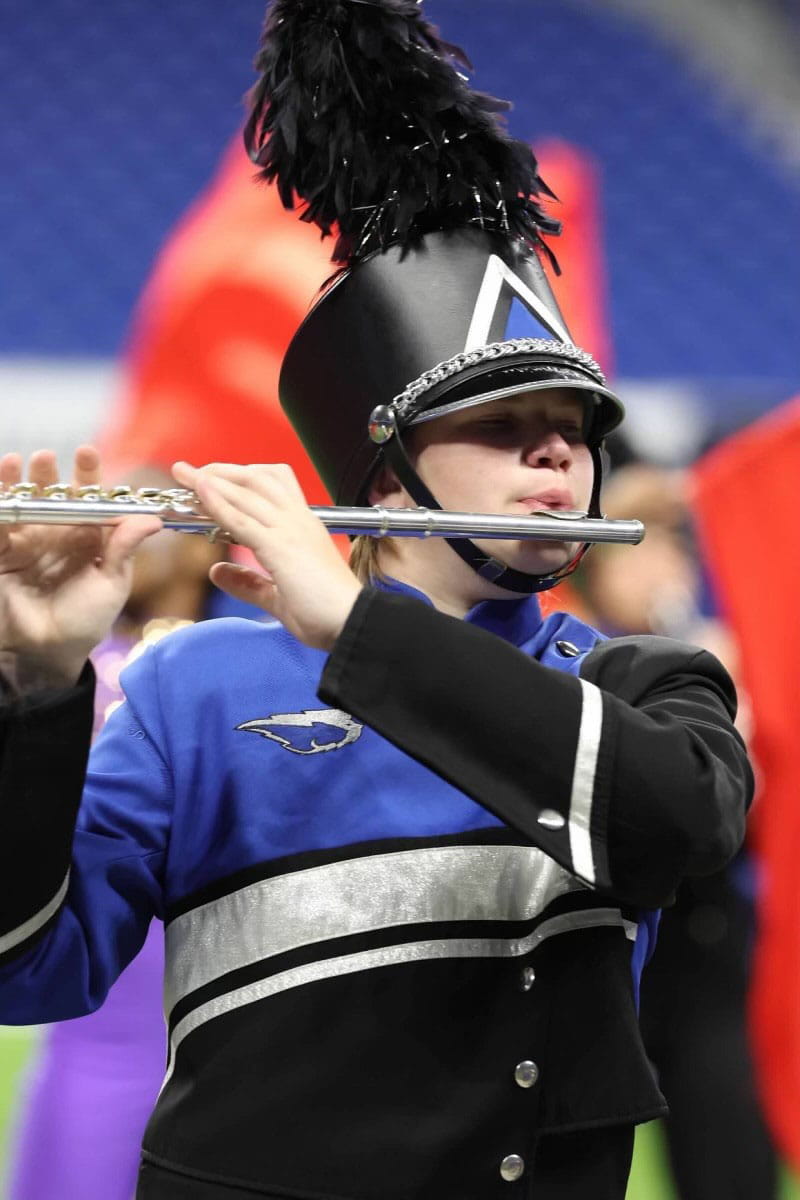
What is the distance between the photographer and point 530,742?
0.95 meters

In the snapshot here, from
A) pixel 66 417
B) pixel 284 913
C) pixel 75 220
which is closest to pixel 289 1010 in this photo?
pixel 284 913

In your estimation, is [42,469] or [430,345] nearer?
[42,469]

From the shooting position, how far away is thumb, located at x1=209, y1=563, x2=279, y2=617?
1091 millimetres

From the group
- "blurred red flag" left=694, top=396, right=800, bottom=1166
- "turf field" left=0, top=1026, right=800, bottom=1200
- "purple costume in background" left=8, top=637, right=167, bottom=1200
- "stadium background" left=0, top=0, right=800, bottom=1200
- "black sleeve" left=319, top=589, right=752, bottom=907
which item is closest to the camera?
"black sleeve" left=319, top=589, right=752, bottom=907

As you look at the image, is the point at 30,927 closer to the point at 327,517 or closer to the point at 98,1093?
the point at 327,517

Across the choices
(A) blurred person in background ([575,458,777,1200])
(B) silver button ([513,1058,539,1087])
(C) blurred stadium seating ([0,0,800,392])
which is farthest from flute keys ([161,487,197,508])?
(C) blurred stadium seating ([0,0,800,392])

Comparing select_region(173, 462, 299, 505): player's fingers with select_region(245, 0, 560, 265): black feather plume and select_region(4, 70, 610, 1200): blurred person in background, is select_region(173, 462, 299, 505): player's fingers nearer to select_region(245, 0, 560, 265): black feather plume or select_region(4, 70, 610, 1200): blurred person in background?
select_region(245, 0, 560, 265): black feather plume

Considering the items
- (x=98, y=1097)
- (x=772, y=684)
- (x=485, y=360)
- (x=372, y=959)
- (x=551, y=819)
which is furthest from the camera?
(x=772, y=684)

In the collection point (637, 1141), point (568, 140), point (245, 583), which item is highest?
point (568, 140)

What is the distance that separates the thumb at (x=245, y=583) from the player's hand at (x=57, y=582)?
9 centimetres

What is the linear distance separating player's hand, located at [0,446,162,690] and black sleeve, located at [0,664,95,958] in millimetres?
23

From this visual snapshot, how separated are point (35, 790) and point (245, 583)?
219 millimetres

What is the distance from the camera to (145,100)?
501cm

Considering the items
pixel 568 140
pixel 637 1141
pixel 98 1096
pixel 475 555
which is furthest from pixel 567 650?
pixel 568 140
